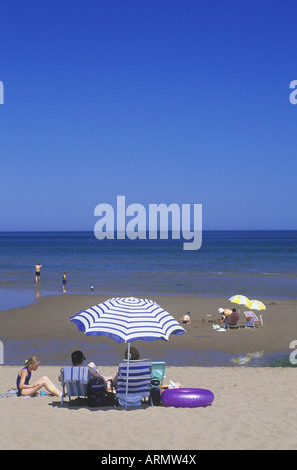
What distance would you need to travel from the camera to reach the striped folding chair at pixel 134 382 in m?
8.82

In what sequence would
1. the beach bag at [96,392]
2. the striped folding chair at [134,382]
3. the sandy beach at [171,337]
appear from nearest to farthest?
1. the striped folding chair at [134,382]
2. the beach bag at [96,392]
3. the sandy beach at [171,337]

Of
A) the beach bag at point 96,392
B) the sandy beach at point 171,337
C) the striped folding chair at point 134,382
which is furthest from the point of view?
the sandy beach at point 171,337

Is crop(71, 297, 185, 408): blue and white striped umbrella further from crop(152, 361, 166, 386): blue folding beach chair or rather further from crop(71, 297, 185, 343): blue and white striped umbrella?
crop(152, 361, 166, 386): blue folding beach chair

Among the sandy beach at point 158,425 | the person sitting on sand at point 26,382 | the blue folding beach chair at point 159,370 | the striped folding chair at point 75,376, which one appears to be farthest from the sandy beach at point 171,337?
the striped folding chair at point 75,376

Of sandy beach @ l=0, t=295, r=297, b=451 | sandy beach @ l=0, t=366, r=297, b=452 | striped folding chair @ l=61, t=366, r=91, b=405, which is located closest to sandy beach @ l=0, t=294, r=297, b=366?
sandy beach @ l=0, t=295, r=297, b=451

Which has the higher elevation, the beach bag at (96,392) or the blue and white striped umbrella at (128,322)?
the blue and white striped umbrella at (128,322)

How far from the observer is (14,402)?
9.16 metres

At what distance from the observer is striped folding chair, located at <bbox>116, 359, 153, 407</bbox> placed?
8.82 meters

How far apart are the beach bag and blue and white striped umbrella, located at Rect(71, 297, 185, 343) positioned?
0.96 meters

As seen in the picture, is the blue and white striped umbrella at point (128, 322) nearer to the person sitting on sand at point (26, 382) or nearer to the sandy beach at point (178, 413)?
the sandy beach at point (178, 413)

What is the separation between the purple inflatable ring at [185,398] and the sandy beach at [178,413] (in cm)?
20

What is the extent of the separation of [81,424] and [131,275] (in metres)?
33.9

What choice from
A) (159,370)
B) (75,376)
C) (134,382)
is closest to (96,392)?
(75,376)
